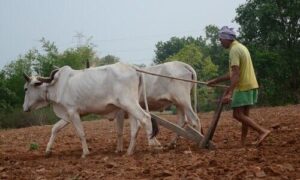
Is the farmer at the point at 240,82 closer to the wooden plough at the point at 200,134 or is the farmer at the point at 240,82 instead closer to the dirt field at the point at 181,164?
the wooden plough at the point at 200,134

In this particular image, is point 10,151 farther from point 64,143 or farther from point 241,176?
point 241,176

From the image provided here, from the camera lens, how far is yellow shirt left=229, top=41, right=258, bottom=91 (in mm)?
7672

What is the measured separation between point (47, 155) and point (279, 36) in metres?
25.7

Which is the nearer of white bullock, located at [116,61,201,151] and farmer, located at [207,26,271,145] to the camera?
farmer, located at [207,26,271,145]

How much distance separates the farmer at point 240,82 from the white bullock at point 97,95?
160 centimetres

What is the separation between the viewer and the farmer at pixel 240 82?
7.59 meters

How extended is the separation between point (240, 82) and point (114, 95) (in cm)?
225

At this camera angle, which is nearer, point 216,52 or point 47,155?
point 47,155

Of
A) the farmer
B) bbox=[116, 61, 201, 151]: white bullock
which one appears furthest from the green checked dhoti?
bbox=[116, 61, 201, 151]: white bullock

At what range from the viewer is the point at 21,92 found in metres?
39.7

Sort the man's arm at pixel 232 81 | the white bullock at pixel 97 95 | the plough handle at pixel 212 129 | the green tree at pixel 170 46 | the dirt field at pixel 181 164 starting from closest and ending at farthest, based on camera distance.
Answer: the dirt field at pixel 181 164 → the man's arm at pixel 232 81 → the plough handle at pixel 212 129 → the white bullock at pixel 97 95 → the green tree at pixel 170 46

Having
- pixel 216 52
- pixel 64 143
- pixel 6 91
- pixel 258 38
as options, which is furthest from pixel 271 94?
pixel 216 52

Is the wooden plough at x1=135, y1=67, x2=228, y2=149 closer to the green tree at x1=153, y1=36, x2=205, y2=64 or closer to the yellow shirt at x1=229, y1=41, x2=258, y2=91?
the yellow shirt at x1=229, y1=41, x2=258, y2=91

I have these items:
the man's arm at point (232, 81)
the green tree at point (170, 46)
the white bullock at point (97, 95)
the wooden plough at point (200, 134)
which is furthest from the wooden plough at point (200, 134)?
the green tree at point (170, 46)
